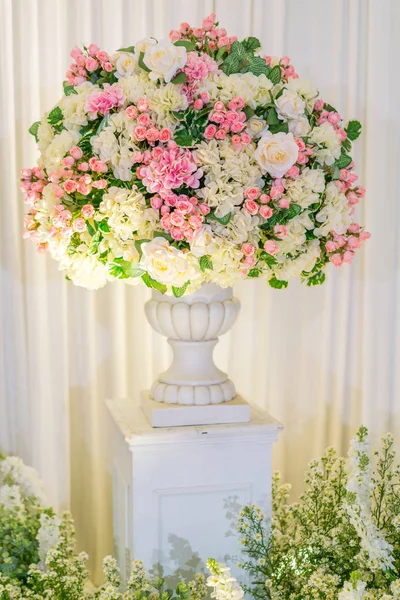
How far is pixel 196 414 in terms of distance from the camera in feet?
6.11

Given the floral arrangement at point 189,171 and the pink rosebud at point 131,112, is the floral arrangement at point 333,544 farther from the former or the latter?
the pink rosebud at point 131,112

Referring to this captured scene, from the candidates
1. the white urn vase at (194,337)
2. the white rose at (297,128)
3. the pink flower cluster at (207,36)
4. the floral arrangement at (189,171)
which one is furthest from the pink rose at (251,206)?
the pink flower cluster at (207,36)

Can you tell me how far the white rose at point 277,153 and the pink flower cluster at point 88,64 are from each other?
16.7 inches

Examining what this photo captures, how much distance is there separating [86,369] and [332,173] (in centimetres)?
124

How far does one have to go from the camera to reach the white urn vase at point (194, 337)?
6.03ft

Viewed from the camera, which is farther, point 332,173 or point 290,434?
point 290,434

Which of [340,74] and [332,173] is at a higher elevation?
[340,74]

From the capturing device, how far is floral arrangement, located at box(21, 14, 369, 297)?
1.57m

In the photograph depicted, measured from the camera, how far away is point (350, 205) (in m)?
1.81

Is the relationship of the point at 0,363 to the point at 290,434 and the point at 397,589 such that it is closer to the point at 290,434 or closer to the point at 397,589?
the point at 290,434

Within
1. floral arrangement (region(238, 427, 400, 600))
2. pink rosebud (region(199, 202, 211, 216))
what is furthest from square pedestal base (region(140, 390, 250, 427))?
pink rosebud (region(199, 202, 211, 216))

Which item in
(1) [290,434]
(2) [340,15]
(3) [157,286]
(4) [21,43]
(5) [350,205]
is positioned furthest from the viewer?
(1) [290,434]

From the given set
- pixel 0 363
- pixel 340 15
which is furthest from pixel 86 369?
pixel 340 15

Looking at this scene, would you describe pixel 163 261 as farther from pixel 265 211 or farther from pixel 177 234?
pixel 265 211
